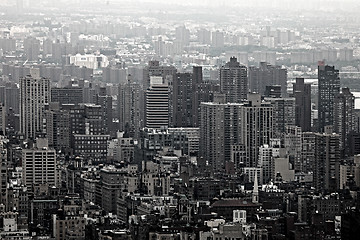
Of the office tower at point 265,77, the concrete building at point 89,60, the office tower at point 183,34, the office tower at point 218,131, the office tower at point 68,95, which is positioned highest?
the office tower at point 183,34

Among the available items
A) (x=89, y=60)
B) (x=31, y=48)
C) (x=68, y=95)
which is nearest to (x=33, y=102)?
(x=68, y=95)

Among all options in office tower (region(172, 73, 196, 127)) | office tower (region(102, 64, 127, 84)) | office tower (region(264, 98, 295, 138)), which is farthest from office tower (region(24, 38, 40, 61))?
office tower (region(264, 98, 295, 138))

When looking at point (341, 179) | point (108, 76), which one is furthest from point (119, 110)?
point (341, 179)

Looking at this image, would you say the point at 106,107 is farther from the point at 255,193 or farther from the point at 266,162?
the point at 255,193

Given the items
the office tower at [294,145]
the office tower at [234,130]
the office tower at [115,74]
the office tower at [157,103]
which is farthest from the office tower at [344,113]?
the office tower at [115,74]

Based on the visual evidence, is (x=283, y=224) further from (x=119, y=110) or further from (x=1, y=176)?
(x=119, y=110)

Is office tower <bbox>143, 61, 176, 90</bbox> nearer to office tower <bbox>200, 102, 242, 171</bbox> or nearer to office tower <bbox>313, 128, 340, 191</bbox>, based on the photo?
office tower <bbox>200, 102, 242, 171</bbox>

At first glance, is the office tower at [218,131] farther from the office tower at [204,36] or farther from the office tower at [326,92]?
the office tower at [204,36]
